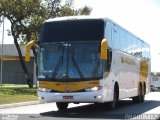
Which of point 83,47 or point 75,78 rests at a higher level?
point 83,47

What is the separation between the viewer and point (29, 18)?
5078 cm

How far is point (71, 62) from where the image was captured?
19.5 metres

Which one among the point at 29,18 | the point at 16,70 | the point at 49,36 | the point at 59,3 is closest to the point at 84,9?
the point at 59,3

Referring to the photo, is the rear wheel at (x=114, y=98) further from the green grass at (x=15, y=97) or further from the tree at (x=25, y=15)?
the tree at (x=25, y=15)

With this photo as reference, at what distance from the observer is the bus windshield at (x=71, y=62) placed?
63.8 feet

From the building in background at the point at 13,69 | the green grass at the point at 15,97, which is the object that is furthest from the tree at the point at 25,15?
the building in background at the point at 13,69

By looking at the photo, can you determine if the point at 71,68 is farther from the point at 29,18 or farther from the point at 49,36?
the point at 29,18

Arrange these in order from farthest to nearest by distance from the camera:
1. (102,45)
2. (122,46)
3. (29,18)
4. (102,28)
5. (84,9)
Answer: (84,9) < (29,18) < (122,46) < (102,28) < (102,45)

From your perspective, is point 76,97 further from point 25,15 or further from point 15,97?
point 25,15

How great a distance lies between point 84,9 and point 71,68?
129 ft

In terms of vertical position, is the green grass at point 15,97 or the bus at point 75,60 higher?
the bus at point 75,60

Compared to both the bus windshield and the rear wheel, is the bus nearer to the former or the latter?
the bus windshield

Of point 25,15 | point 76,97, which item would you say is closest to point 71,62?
point 76,97

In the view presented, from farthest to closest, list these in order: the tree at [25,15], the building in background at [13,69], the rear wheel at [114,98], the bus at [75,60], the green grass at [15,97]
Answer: the building in background at [13,69] → the tree at [25,15] → the green grass at [15,97] → the rear wheel at [114,98] → the bus at [75,60]
